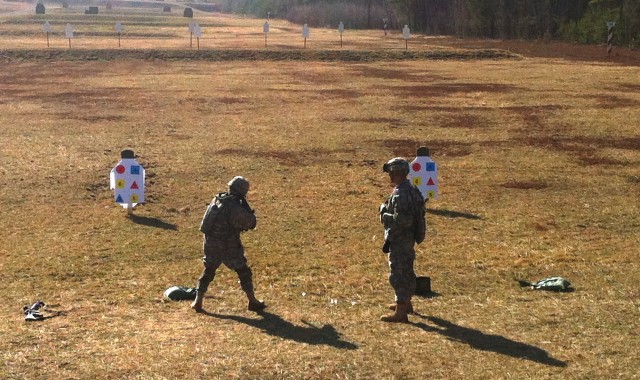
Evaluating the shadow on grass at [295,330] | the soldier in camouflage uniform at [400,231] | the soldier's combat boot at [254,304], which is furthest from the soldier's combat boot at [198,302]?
the soldier in camouflage uniform at [400,231]

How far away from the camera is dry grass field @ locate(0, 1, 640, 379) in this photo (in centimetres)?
841

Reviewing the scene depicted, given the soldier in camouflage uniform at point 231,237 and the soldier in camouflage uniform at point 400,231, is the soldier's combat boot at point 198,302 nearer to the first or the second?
the soldier in camouflage uniform at point 231,237

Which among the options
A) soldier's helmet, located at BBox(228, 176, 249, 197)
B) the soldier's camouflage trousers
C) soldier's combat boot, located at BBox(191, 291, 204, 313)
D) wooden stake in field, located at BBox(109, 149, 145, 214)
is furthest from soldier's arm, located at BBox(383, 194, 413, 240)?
wooden stake in field, located at BBox(109, 149, 145, 214)

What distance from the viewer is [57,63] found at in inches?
1975

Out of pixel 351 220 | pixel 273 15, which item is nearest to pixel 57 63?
pixel 351 220

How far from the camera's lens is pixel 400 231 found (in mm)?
9344

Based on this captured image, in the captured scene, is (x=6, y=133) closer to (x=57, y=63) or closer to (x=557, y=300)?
(x=557, y=300)

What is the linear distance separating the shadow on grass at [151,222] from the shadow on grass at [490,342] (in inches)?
258

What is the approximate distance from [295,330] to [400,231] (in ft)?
5.07

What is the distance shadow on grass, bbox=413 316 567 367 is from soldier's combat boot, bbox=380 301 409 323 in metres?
0.14

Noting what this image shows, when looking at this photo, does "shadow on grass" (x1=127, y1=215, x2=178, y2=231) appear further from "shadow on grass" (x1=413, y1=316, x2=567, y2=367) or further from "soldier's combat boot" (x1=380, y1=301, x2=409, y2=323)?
"shadow on grass" (x1=413, y1=316, x2=567, y2=367)

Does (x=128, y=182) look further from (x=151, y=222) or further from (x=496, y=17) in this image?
(x=496, y=17)

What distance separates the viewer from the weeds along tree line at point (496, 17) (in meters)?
63.1

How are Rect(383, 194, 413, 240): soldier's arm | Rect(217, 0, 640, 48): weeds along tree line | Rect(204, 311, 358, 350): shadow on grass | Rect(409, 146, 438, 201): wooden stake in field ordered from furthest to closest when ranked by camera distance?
Rect(217, 0, 640, 48): weeds along tree line → Rect(409, 146, 438, 201): wooden stake in field → Rect(383, 194, 413, 240): soldier's arm → Rect(204, 311, 358, 350): shadow on grass
